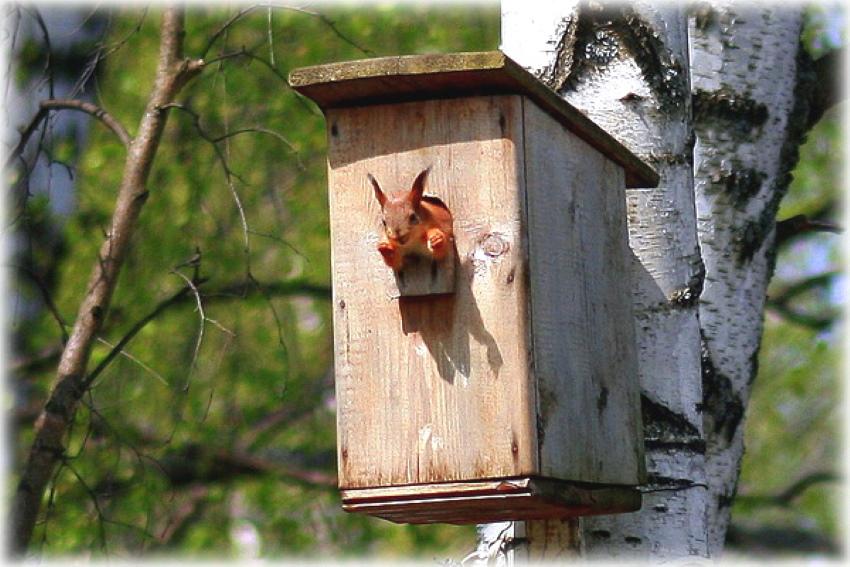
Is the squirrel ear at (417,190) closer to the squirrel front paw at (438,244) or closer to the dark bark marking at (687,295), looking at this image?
the squirrel front paw at (438,244)

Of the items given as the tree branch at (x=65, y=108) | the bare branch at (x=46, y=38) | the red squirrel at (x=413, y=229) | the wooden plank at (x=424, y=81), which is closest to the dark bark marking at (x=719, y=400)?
the wooden plank at (x=424, y=81)

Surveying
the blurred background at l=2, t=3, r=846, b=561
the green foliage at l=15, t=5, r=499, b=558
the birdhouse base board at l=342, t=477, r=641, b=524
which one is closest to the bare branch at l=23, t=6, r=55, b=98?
the birdhouse base board at l=342, t=477, r=641, b=524

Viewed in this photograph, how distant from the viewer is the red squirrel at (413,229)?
8.04 feet

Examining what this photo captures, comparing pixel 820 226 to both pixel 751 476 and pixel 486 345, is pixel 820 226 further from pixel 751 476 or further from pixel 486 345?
pixel 751 476

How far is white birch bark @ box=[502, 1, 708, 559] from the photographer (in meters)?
2.74

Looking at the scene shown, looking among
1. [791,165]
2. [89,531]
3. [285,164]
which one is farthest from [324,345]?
[791,165]

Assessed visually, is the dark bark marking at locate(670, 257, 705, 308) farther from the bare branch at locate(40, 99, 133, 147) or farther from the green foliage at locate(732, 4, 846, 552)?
the green foliage at locate(732, 4, 846, 552)

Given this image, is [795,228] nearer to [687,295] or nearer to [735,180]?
[735,180]

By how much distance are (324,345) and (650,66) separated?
5.32 m

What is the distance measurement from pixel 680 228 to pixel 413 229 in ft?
2.02

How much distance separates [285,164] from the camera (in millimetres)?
7559

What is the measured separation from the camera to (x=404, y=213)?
2.45 metres

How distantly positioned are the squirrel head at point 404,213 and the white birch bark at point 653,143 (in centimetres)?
49

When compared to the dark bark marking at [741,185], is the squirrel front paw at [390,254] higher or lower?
lower
